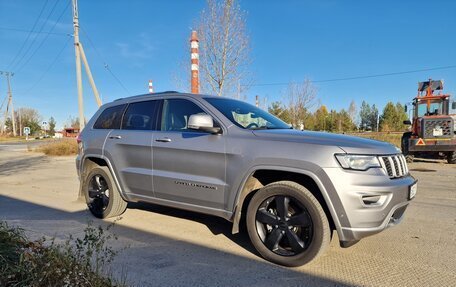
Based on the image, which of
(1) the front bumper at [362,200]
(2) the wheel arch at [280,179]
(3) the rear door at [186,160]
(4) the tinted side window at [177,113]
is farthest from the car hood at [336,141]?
(4) the tinted side window at [177,113]

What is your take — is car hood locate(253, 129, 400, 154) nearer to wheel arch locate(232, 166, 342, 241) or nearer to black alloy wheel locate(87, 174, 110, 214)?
wheel arch locate(232, 166, 342, 241)

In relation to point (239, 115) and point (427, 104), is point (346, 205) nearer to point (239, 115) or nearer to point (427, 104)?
point (239, 115)

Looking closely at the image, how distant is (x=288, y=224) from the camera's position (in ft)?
11.1

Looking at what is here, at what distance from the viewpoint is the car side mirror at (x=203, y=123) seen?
147 inches

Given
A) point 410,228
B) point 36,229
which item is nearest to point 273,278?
point 410,228

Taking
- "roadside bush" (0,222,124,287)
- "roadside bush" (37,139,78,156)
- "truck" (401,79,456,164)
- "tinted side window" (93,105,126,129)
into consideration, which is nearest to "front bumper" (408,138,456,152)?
"truck" (401,79,456,164)

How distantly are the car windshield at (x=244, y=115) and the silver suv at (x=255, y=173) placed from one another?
0.02 metres

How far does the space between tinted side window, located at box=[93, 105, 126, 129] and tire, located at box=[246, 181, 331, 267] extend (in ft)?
8.67

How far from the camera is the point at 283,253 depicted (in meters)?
3.42

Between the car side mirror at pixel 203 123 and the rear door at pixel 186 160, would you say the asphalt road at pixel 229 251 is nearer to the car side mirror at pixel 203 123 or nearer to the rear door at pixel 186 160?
the rear door at pixel 186 160

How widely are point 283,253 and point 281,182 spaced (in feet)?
2.32

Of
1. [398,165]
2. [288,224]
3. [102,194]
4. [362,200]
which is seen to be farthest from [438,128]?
[102,194]

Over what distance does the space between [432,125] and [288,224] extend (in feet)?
38.7

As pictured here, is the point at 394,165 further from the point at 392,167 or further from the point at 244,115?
the point at 244,115
